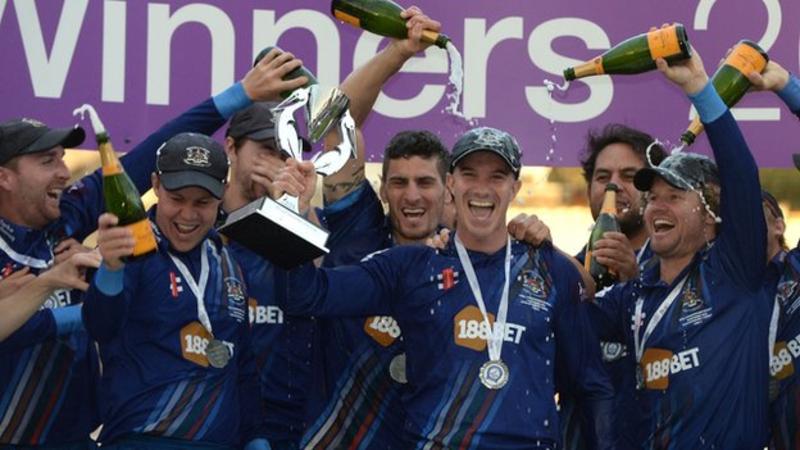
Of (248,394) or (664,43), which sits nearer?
(664,43)

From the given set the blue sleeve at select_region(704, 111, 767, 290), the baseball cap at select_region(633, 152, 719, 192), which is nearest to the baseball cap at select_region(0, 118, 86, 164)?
the baseball cap at select_region(633, 152, 719, 192)

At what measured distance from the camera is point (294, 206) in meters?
4.79

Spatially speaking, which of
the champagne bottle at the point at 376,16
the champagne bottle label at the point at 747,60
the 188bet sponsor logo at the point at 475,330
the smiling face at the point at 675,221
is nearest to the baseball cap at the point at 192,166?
the champagne bottle at the point at 376,16

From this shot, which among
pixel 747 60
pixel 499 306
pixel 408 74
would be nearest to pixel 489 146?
pixel 499 306

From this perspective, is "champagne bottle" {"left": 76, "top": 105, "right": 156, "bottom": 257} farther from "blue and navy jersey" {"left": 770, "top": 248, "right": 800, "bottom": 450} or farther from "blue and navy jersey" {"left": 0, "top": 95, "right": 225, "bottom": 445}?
"blue and navy jersey" {"left": 770, "top": 248, "right": 800, "bottom": 450}

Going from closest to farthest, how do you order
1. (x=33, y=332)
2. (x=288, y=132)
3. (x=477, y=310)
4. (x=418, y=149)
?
(x=288, y=132)
(x=477, y=310)
(x=33, y=332)
(x=418, y=149)

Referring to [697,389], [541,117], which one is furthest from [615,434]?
[541,117]

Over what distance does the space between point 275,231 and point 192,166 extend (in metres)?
0.84

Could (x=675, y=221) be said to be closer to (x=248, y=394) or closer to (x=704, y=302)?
(x=704, y=302)

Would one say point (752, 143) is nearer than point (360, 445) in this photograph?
No

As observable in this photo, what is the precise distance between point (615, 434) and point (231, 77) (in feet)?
7.86

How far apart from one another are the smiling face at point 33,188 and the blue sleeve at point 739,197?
2.23 meters

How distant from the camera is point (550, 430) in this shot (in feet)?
17.1

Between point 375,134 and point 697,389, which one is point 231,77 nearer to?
point 375,134
